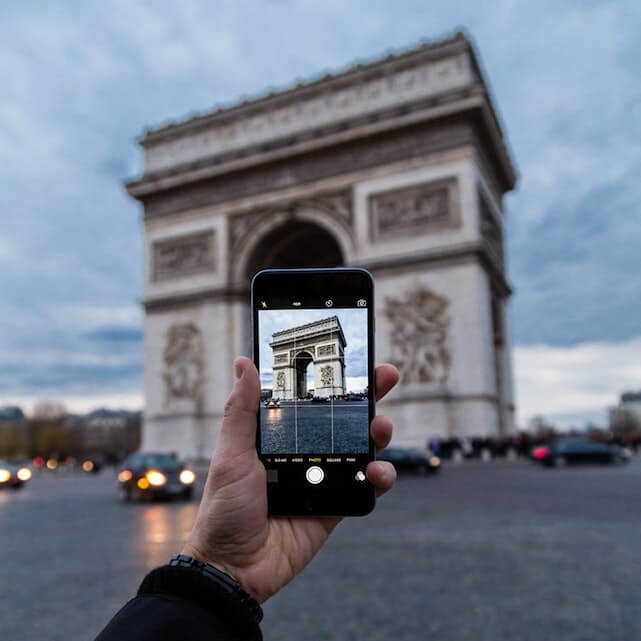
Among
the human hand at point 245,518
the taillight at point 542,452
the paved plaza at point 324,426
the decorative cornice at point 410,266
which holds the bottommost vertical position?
the taillight at point 542,452

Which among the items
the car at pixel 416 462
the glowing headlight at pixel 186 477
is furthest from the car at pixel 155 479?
the car at pixel 416 462

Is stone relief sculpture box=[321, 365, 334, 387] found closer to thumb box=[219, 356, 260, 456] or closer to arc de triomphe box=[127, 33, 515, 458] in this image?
thumb box=[219, 356, 260, 456]

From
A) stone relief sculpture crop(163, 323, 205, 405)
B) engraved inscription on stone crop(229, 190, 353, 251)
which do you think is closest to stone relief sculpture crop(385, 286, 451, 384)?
engraved inscription on stone crop(229, 190, 353, 251)

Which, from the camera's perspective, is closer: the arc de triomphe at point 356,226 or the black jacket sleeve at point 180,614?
the black jacket sleeve at point 180,614

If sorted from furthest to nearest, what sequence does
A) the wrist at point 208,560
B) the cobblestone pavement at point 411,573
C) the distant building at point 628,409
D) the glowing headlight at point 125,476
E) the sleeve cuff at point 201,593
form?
the distant building at point 628,409, the glowing headlight at point 125,476, the cobblestone pavement at point 411,573, the wrist at point 208,560, the sleeve cuff at point 201,593

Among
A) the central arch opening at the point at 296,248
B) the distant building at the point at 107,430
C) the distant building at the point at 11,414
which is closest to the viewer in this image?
the central arch opening at the point at 296,248

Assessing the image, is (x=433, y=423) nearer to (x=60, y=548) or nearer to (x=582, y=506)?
(x=582, y=506)

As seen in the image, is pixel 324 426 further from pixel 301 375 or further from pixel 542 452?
pixel 542 452

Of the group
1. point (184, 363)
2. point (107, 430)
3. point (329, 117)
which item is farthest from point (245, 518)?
point (107, 430)

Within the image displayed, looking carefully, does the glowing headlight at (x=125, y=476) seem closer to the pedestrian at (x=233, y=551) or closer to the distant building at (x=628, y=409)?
the pedestrian at (x=233, y=551)
